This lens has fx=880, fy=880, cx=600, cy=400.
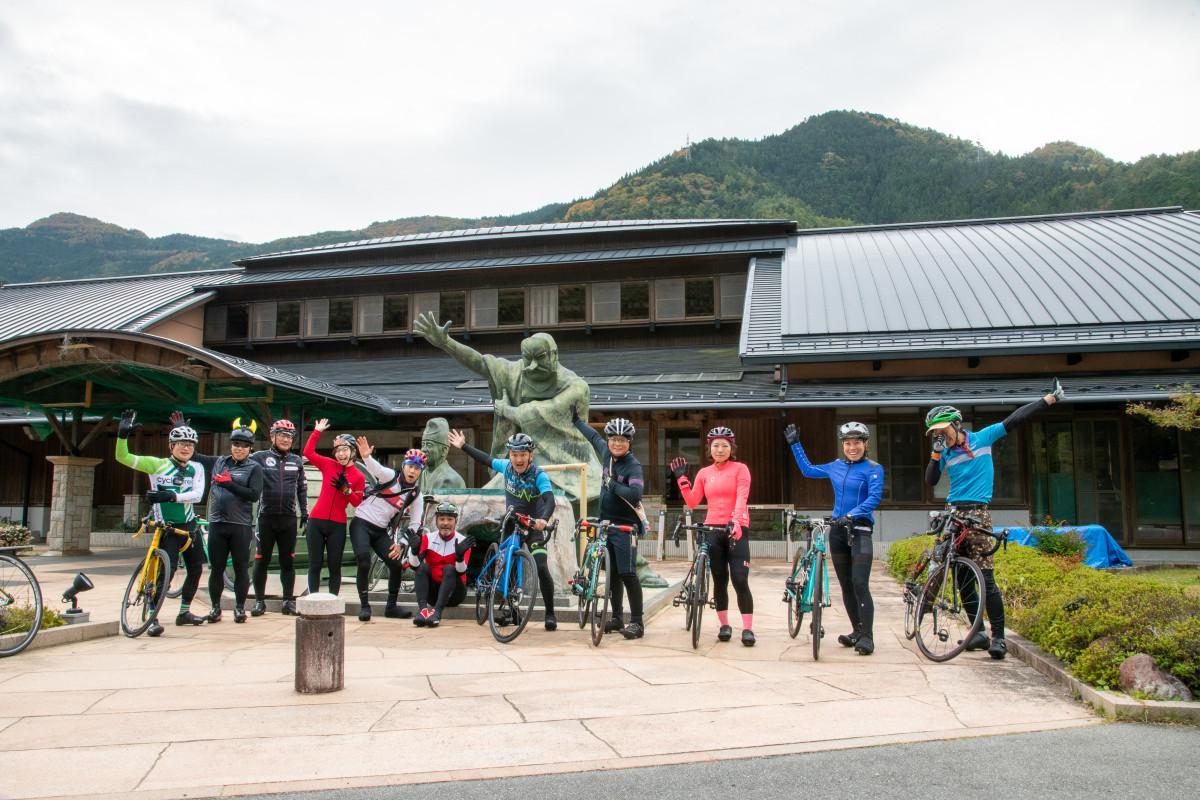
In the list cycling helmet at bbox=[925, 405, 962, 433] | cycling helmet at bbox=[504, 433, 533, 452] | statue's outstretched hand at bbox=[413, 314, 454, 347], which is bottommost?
cycling helmet at bbox=[504, 433, 533, 452]

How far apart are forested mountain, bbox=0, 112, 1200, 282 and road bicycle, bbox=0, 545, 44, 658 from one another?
42807 millimetres

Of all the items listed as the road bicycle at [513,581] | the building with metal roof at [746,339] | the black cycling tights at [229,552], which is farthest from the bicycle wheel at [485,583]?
the building with metal roof at [746,339]

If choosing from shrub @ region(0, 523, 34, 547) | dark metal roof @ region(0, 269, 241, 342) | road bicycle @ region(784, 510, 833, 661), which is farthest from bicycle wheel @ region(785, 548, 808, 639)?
dark metal roof @ region(0, 269, 241, 342)

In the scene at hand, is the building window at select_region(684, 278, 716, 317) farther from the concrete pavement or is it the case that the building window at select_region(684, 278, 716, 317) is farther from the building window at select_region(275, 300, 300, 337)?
the concrete pavement

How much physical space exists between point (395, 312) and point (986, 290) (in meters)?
14.5

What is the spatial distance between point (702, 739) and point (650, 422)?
14659mm

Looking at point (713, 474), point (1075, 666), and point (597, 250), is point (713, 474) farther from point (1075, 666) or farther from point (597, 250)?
point (597, 250)

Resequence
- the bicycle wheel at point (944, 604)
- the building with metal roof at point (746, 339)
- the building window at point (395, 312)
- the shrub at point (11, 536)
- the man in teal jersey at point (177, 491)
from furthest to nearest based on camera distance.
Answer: the building window at point (395, 312) < the building with metal roof at point (746, 339) < the shrub at point (11, 536) < the man in teal jersey at point (177, 491) < the bicycle wheel at point (944, 604)

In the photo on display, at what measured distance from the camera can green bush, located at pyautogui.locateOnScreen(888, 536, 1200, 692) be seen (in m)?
4.94

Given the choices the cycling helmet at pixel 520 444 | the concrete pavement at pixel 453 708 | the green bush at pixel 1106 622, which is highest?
the cycling helmet at pixel 520 444

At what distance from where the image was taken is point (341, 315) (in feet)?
78.3

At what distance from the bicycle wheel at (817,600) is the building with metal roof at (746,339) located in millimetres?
8950

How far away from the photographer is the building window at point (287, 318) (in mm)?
24172

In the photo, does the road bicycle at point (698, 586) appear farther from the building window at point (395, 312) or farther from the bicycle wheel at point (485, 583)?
the building window at point (395, 312)
